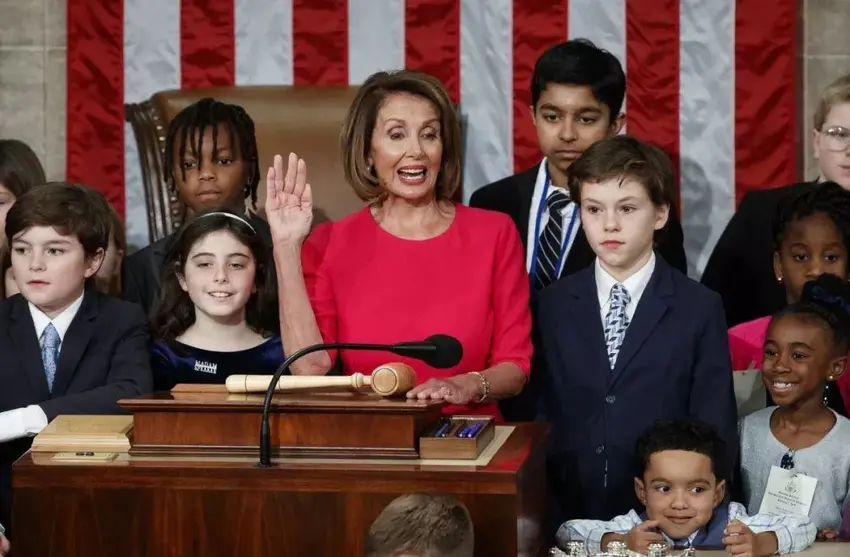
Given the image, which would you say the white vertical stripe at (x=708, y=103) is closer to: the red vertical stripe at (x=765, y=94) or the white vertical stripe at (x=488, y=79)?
the red vertical stripe at (x=765, y=94)

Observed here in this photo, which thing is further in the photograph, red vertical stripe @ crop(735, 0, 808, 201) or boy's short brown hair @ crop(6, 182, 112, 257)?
red vertical stripe @ crop(735, 0, 808, 201)

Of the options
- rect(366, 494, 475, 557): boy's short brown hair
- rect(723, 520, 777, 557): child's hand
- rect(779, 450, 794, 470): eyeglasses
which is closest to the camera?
rect(366, 494, 475, 557): boy's short brown hair

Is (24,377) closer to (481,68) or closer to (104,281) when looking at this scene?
(104,281)

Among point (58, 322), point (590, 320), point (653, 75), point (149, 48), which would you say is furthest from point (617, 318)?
point (149, 48)

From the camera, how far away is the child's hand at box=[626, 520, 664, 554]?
3527 millimetres

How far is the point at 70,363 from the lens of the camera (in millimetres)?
3926

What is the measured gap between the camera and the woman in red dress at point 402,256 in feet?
12.3

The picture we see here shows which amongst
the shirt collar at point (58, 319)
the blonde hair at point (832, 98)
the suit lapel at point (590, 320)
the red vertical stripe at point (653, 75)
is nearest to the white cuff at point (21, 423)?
the shirt collar at point (58, 319)

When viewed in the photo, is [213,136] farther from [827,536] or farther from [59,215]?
[827,536]

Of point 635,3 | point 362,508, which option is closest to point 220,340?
point 362,508

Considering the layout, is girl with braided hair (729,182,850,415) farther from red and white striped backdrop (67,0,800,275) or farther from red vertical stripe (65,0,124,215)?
red vertical stripe (65,0,124,215)

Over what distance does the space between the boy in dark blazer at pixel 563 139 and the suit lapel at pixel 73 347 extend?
145 cm

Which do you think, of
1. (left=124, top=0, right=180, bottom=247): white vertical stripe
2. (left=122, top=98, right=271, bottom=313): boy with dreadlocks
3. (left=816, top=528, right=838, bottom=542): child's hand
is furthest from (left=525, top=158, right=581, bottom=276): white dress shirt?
(left=124, top=0, right=180, bottom=247): white vertical stripe

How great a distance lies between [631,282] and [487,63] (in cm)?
208
